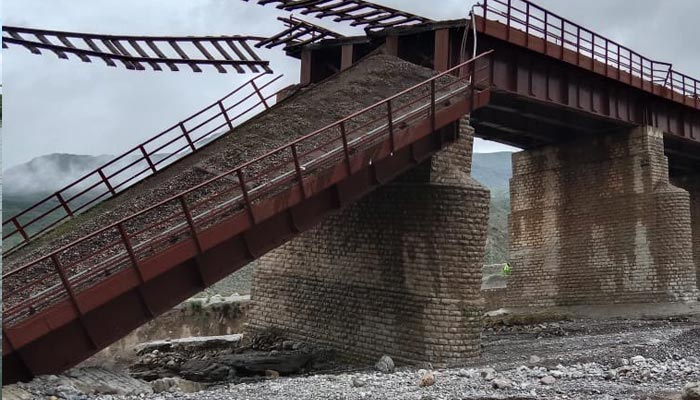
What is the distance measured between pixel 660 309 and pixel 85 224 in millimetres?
16181

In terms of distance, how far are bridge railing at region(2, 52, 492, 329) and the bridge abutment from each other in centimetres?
161

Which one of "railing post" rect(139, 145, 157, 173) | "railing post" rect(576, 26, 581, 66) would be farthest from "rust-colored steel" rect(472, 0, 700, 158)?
"railing post" rect(139, 145, 157, 173)

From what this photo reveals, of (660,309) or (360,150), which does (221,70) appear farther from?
(660,309)

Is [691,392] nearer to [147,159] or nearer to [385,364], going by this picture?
[385,364]

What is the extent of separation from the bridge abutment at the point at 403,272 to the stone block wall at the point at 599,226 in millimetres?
9927

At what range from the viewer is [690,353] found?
32.3 feet

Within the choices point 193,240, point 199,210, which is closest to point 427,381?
point 193,240

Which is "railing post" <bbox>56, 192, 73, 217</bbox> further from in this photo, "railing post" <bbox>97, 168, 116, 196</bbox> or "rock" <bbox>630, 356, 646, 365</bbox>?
"rock" <bbox>630, 356, 646, 365</bbox>

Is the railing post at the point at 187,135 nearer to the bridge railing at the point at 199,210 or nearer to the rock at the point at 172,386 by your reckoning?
the bridge railing at the point at 199,210

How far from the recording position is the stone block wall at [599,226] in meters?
19.9

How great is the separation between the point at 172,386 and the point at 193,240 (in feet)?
8.26

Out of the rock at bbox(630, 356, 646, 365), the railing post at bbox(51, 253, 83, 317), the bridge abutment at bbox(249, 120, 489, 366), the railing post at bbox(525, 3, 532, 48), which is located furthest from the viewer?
the railing post at bbox(525, 3, 532, 48)

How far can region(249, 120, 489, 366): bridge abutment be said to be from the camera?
40.0ft

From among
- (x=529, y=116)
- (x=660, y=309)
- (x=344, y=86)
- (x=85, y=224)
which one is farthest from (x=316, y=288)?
(x=660, y=309)
